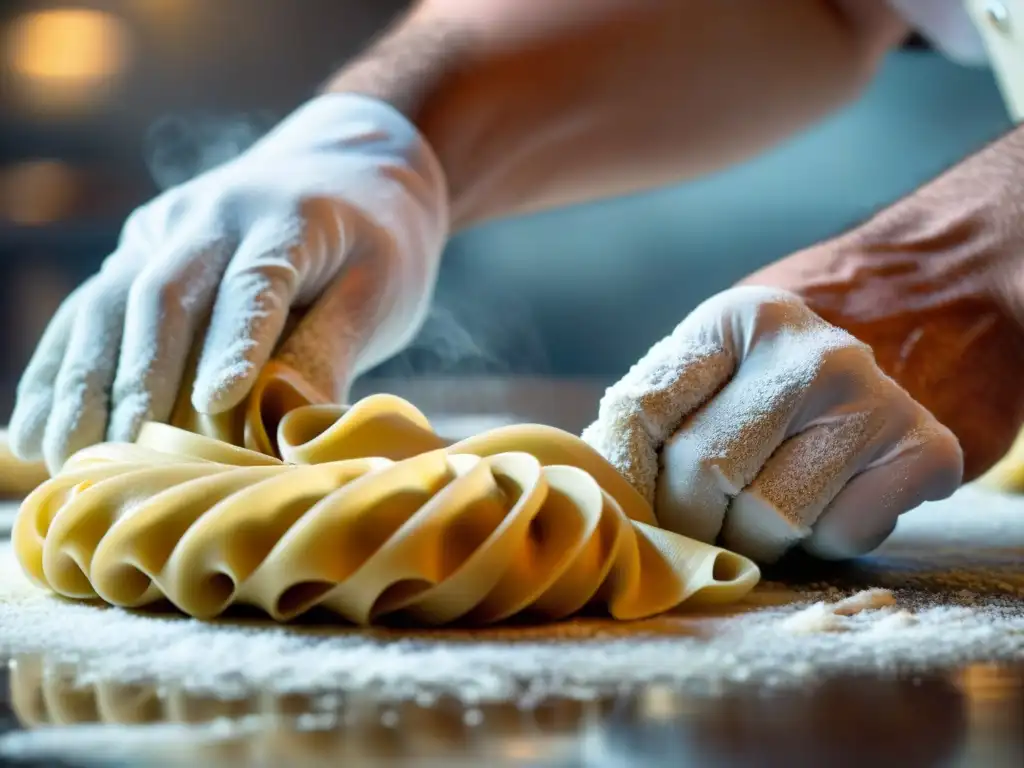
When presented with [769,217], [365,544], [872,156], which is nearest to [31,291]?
[769,217]

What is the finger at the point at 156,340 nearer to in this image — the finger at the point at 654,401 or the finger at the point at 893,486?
the finger at the point at 654,401

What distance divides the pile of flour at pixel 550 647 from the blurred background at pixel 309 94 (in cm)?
297

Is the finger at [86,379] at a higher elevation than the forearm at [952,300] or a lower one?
lower

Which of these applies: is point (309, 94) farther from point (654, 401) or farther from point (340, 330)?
point (654, 401)

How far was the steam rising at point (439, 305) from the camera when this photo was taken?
3793mm

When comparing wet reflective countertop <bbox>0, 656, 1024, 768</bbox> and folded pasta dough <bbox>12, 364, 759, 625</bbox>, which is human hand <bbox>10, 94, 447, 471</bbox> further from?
wet reflective countertop <bbox>0, 656, 1024, 768</bbox>

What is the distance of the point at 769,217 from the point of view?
13.0 feet

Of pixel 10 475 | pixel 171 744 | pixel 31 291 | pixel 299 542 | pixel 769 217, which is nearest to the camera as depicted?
pixel 171 744

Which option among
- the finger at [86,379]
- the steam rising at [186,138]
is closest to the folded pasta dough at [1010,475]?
the finger at [86,379]

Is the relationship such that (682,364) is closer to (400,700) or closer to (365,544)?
(365,544)

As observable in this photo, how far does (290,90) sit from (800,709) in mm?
3550

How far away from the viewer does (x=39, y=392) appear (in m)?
1.11

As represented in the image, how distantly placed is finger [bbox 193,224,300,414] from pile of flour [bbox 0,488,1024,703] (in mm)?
227

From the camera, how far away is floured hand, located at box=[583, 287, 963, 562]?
0.87 metres
